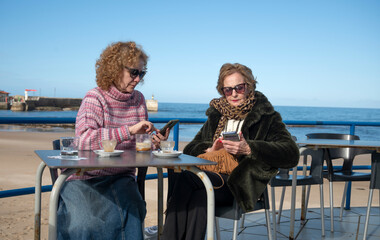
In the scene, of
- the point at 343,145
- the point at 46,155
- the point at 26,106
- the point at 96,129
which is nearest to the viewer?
the point at 46,155

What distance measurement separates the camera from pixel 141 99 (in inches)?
109

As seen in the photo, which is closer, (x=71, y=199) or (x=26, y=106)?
(x=71, y=199)

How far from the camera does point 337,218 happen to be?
4.18 meters

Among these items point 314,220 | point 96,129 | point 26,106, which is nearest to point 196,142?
point 96,129

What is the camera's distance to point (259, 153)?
253cm

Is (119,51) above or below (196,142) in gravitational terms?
above

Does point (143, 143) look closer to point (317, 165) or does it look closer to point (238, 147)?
point (238, 147)

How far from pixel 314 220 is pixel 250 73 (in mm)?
1944

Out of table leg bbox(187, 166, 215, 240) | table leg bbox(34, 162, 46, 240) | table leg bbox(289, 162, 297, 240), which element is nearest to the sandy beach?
table leg bbox(289, 162, 297, 240)

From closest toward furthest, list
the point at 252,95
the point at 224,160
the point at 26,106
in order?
the point at 224,160
the point at 252,95
the point at 26,106

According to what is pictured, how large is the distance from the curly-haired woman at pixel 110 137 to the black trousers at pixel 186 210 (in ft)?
0.57

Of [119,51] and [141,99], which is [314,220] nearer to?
[141,99]

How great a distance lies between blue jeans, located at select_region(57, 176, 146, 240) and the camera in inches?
81.0

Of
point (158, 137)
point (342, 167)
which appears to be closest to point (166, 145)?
point (158, 137)
